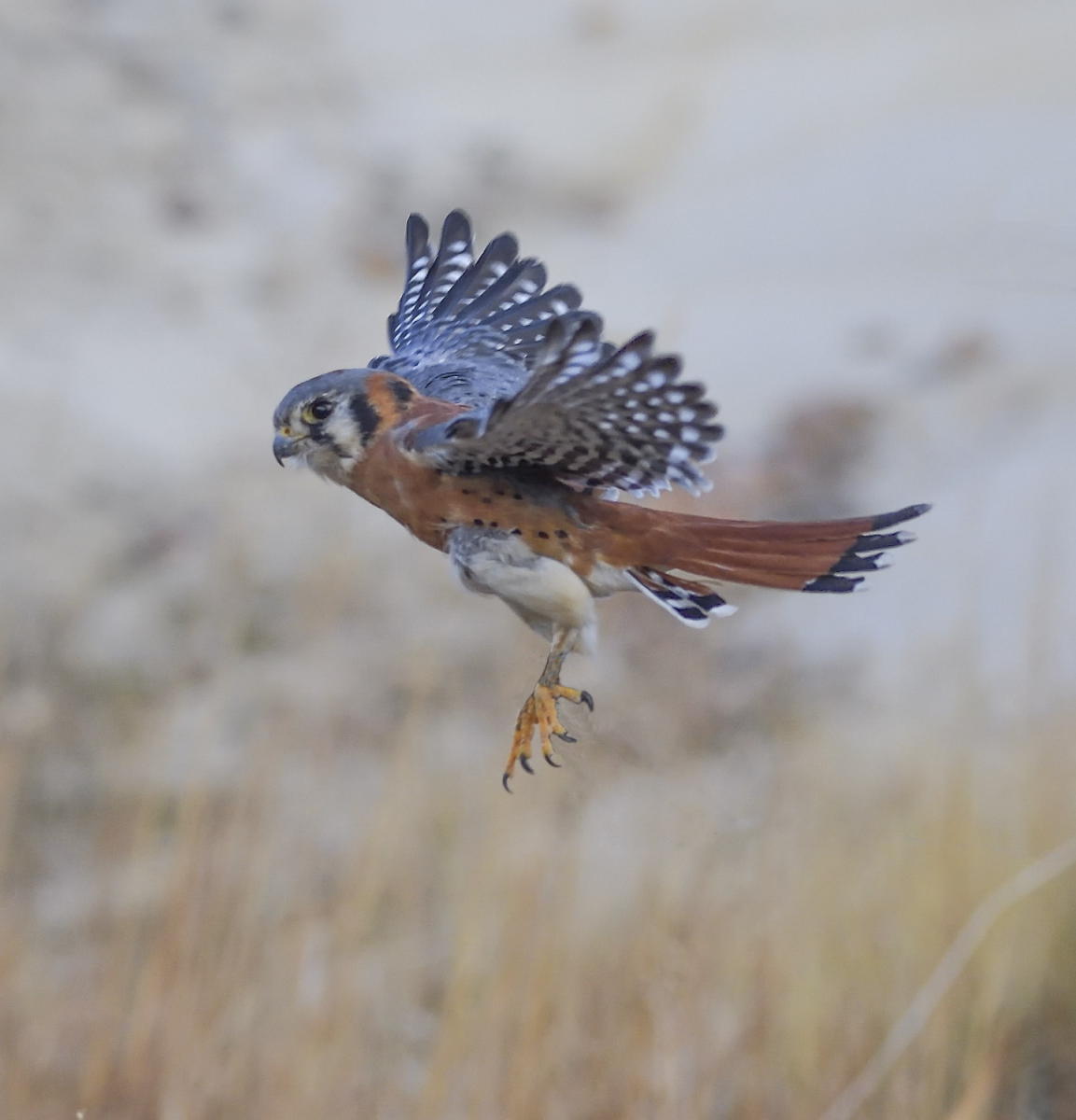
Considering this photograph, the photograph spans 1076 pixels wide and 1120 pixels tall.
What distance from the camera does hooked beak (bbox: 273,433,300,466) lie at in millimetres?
695

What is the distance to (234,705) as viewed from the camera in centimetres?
262

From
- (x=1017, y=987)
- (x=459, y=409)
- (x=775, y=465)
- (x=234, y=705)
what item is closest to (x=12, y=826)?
(x=234, y=705)

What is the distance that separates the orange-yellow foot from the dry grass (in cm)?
63

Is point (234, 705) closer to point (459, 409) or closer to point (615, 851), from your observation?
point (615, 851)

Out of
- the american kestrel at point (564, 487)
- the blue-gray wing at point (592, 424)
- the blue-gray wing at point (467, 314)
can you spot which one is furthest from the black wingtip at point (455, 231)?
the blue-gray wing at point (592, 424)

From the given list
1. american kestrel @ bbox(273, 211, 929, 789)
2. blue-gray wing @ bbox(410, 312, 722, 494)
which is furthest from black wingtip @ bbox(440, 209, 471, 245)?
blue-gray wing @ bbox(410, 312, 722, 494)

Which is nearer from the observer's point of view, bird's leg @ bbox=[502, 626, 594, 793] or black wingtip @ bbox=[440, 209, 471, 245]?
bird's leg @ bbox=[502, 626, 594, 793]

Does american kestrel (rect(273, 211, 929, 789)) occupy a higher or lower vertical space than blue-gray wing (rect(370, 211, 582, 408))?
lower

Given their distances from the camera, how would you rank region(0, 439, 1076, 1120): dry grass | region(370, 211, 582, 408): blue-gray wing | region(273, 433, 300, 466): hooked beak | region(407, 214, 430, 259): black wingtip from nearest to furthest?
region(273, 433, 300, 466): hooked beak → region(370, 211, 582, 408): blue-gray wing → region(407, 214, 430, 259): black wingtip → region(0, 439, 1076, 1120): dry grass

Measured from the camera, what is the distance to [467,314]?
3.20ft

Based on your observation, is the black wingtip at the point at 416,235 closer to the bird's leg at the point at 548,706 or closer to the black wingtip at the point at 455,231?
the black wingtip at the point at 455,231

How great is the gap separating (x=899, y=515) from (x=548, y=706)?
0.19 metres

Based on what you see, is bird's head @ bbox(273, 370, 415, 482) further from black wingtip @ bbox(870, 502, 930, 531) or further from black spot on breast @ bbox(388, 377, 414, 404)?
black wingtip @ bbox(870, 502, 930, 531)

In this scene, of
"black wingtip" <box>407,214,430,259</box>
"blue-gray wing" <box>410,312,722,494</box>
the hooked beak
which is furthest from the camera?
"black wingtip" <box>407,214,430,259</box>
